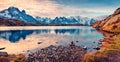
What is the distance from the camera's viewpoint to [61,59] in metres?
47.2

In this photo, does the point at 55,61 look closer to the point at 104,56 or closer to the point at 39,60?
the point at 39,60

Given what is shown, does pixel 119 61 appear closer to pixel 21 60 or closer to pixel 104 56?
pixel 104 56

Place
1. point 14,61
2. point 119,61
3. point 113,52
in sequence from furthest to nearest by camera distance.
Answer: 1. point 113,52
2. point 14,61
3. point 119,61

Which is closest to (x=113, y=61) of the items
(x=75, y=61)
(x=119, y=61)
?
(x=119, y=61)

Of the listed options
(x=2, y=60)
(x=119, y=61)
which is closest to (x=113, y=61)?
(x=119, y=61)

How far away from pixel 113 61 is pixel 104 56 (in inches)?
114

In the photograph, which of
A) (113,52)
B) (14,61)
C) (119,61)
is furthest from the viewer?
(113,52)

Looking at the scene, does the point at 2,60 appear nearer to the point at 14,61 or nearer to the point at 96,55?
the point at 14,61

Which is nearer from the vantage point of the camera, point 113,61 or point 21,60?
point 113,61

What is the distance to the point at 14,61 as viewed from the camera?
42938mm

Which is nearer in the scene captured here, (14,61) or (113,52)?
(14,61)

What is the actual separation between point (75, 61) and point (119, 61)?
8.71 m

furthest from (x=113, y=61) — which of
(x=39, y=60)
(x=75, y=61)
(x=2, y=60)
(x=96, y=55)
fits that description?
(x=2, y=60)

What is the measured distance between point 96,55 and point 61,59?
7.33 meters
